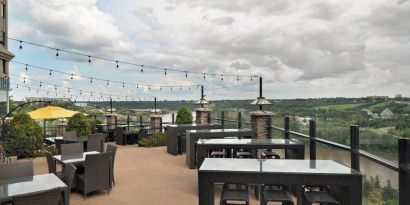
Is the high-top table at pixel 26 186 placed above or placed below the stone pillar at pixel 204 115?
below

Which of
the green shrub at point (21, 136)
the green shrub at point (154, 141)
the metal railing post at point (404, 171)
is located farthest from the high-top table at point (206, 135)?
the green shrub at point (21, 136)

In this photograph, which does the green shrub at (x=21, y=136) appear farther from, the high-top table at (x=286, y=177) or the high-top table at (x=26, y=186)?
the high-top table at (x=286, y=177)

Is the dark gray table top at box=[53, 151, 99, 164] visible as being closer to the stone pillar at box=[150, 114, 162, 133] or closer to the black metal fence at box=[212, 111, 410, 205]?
the black metal fence at box=[212, 111, 410, 205]

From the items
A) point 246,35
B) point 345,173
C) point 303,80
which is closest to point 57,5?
point 246,35

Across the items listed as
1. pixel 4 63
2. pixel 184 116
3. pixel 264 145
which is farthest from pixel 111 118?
pixel 4 63

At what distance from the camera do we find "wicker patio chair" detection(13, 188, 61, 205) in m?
3.19

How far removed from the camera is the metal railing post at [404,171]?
3.24 m

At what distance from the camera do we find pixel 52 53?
10.8 meters

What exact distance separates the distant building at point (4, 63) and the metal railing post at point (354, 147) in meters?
23.5

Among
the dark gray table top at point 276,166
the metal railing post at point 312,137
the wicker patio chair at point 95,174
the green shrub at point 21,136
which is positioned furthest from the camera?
the green shrub at point 21,136

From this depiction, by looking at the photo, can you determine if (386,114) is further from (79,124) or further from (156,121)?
(156,121)

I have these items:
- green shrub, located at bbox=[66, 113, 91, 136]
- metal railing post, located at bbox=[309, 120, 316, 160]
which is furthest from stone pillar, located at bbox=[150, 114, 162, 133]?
metal railing post, located at bbox=[309, 120, 316, 160]

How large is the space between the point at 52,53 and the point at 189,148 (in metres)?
6.17

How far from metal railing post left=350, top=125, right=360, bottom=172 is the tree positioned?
952cm
